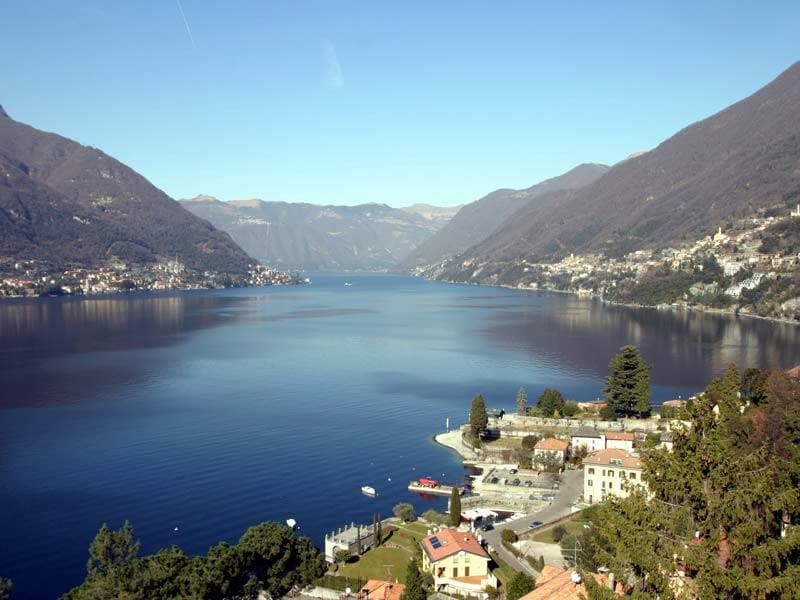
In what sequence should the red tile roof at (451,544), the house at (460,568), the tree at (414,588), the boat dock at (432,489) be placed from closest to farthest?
the tree at (414,588)
the house at (460,568)
the red tile roof at (451,544)
the boat dock at (432,489)

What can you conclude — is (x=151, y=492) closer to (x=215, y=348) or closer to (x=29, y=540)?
(x=29, y=540)

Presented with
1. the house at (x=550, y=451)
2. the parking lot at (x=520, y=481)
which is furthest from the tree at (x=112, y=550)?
the house at (x=550, y=451)

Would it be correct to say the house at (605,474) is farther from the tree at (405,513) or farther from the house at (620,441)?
the tree at (405,513)

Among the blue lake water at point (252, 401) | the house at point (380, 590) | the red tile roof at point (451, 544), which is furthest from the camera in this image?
the blue lake water at point (252, 401)

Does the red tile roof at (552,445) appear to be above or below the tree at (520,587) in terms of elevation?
below

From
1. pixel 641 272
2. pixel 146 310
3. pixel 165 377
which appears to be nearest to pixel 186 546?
pixel 165 377

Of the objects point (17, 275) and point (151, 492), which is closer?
point (151, 492)

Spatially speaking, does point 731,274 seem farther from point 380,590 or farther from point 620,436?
point 380,590
